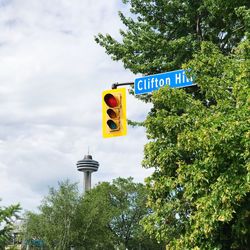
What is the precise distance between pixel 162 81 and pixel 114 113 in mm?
1322

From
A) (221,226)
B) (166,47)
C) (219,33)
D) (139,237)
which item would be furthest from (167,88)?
(139,237)

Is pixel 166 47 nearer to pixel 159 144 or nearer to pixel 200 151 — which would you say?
pixel 159 144

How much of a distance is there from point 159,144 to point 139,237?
6829cm

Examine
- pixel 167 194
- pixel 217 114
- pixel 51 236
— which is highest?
pixel 51 236

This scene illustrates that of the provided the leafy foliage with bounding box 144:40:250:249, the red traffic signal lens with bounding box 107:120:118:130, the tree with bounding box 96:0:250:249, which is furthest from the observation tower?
the red traffic signal lens with bounding box 107:120:118:130

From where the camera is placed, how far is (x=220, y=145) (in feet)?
29.5

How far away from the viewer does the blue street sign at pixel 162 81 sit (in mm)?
10672

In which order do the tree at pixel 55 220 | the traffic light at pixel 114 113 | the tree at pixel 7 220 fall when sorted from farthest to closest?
the tree at pixel 55 220, the traffic light at pixel 114 113, the tree at pixel 7 220

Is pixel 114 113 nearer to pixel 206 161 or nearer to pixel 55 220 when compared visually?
pixel 206 161

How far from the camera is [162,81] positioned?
10.7 meters

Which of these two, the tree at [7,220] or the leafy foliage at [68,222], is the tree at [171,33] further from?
the leafy foliage at [68,222]

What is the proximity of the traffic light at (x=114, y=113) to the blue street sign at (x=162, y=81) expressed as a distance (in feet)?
1.62

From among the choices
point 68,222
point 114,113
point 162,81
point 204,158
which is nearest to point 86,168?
point 68,222

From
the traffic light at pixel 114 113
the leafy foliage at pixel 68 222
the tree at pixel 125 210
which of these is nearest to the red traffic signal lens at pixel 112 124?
the traffic light at pixel 114 113
